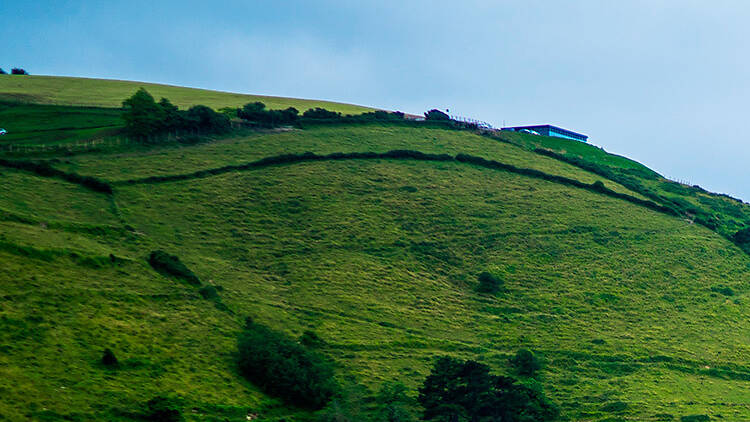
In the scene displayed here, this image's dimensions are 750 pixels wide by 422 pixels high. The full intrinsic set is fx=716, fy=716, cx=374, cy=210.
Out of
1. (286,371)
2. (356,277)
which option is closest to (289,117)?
(356,277)

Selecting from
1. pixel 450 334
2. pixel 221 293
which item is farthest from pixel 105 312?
pixel 450 334

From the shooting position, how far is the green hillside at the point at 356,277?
1772 inches

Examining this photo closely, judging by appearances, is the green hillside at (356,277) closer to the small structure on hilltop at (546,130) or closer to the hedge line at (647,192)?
the hedge line at (647,192)

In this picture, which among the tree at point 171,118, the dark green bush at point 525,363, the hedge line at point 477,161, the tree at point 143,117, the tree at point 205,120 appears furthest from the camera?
the tree at point 205,120

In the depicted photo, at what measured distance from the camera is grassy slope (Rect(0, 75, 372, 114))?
346ft

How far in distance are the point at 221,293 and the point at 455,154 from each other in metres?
51.8

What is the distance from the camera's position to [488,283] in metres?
70.0

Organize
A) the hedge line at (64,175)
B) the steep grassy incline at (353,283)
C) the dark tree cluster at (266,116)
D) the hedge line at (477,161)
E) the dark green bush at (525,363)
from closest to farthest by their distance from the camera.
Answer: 1. the steep grassy incline at (353,283)
2. the dark green bush at (525,363)
3. the hedge line at (64,175)
4. the hedge line at (477,161)
5. the dark tree cluster at (266,116)

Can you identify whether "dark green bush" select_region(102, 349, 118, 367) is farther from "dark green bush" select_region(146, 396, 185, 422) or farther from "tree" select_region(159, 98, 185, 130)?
"tree" select_region(159, 98, 185, 130)

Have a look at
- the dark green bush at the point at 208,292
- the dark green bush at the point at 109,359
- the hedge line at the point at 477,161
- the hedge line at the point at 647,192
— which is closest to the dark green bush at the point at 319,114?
the hedge line at the point at 477,161

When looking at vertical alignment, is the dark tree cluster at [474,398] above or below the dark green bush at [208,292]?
below

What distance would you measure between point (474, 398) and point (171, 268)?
2595 cm

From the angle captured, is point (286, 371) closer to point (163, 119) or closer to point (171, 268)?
point (171, 268)

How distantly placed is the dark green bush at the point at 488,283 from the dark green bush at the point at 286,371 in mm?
23151
